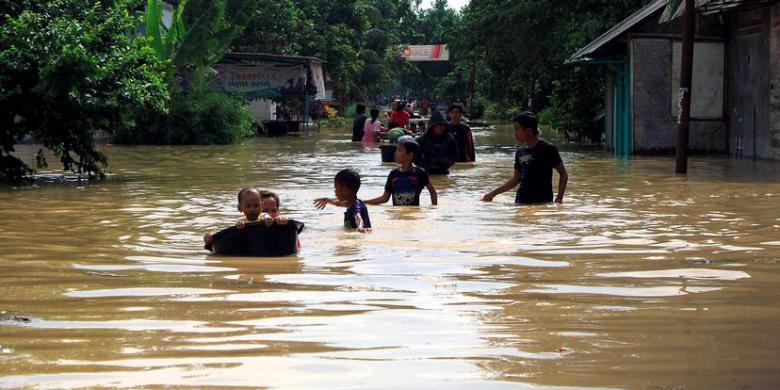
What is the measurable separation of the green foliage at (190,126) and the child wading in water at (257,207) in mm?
25814

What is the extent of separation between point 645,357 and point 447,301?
67.5 inches

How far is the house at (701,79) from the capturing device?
24.1m

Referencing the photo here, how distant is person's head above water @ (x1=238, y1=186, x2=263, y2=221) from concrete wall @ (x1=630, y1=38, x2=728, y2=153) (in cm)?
1855

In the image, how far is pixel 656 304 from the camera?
6.72 m

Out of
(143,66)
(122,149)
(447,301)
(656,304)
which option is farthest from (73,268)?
(122,149)

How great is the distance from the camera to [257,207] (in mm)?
8875

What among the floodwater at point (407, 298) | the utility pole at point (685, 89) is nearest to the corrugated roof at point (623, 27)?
the utility pole at point (685, 89)

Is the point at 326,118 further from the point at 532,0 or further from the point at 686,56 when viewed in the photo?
the point at 686,56

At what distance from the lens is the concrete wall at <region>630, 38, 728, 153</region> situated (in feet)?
85.6

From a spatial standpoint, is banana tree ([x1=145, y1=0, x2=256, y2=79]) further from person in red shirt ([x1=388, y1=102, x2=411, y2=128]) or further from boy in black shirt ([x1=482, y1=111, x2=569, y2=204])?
boy in black shirt ([x1=482, y1=111, x2=569, y2=204])

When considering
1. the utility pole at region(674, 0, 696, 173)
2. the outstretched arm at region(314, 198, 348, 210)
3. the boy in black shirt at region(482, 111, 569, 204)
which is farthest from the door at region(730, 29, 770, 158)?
the outstretched arm at region(314, 198, 348, 210)

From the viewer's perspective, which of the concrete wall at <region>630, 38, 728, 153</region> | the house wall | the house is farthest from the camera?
the concrete wall at <region>630, 38, 728, 153</region>

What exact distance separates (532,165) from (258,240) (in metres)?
4.70

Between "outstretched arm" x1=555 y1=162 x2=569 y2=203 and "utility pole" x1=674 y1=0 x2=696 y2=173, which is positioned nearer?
"outstretched arm" x1=555 y1=162 x2=569 y2=203
